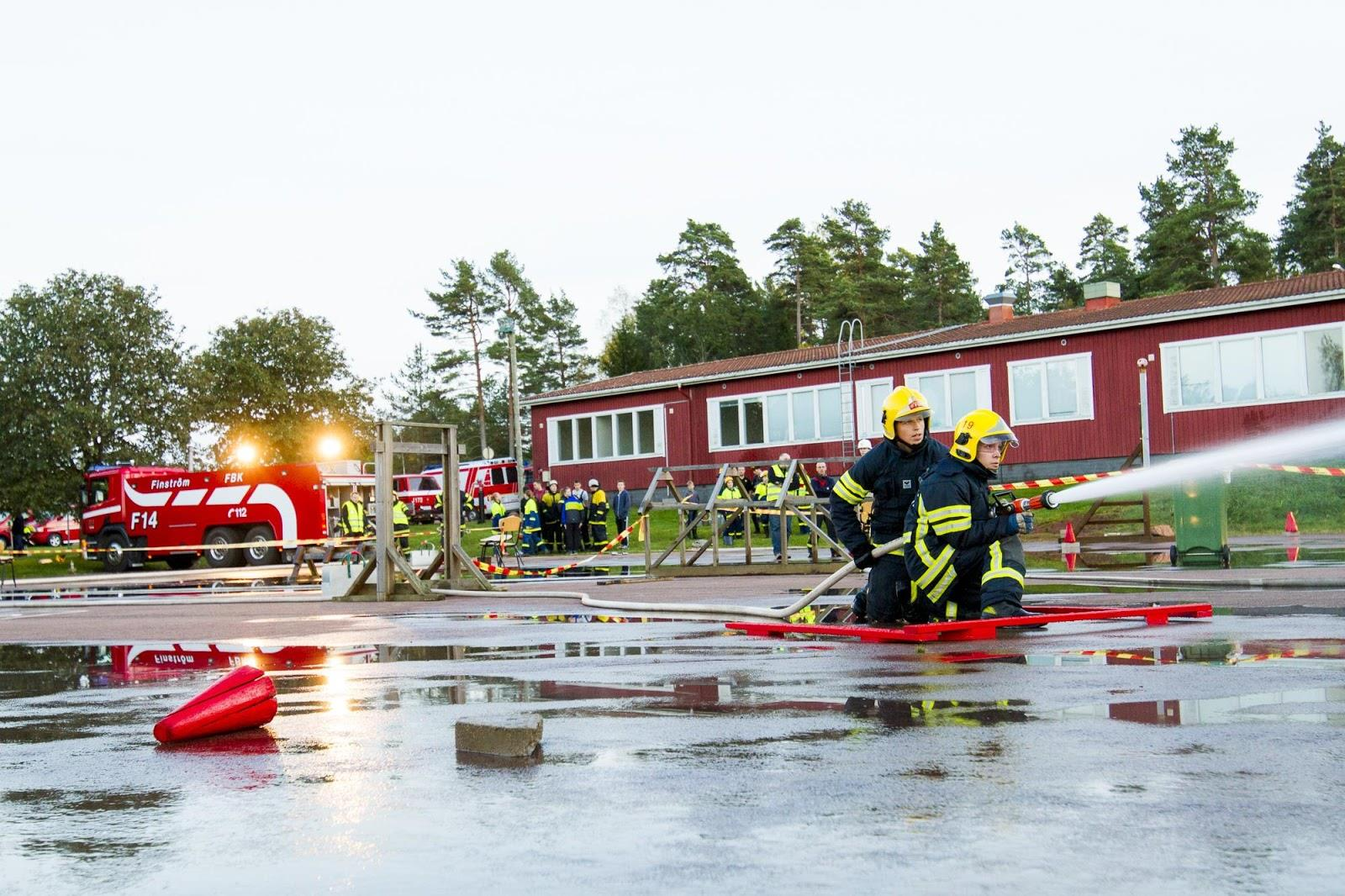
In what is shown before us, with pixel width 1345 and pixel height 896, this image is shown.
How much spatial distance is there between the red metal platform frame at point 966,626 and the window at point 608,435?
3297 centimetres

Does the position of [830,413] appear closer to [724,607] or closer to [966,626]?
[724,607]

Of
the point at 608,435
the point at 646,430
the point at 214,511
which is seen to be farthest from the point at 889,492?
the point at 608,435

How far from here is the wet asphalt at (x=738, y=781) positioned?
4031 millimetres

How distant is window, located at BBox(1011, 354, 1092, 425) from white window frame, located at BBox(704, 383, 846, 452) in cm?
520

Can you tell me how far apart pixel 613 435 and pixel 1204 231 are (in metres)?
37.2

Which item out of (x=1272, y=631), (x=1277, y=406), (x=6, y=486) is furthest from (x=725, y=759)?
(x=6, y=486)

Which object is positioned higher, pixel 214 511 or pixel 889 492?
pixel 214 511

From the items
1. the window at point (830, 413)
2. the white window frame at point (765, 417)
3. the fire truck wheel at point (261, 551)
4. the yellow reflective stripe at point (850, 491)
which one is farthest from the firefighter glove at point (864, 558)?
the window at point (830, 413)

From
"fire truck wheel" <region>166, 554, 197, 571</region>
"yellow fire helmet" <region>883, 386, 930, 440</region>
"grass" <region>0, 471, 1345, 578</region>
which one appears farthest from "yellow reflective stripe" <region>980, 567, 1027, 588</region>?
"fire truck wheel" <region>166, 554, 197, 571</region>

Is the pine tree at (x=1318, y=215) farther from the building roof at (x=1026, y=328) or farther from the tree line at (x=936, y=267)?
the building roof at (x=1026, y=328)

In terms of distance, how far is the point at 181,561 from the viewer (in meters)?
40.8

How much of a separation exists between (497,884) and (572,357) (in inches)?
3912

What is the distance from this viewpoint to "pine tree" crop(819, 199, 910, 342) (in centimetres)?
7525

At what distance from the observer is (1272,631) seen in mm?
9867
